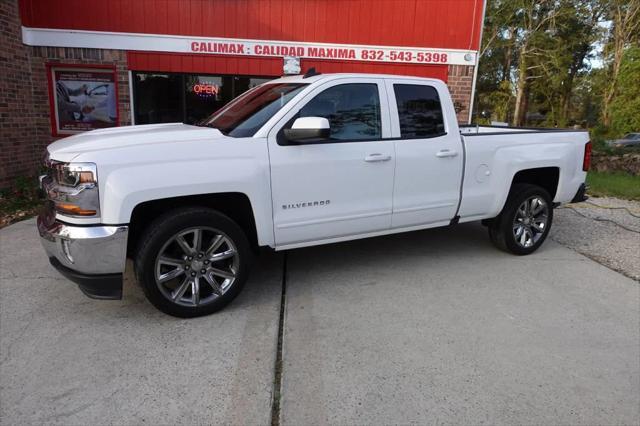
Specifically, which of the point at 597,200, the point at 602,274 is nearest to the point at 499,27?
the point at 597,200

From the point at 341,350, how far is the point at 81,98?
8528mm

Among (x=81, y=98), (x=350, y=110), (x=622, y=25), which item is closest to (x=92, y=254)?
(x=350, y=110)

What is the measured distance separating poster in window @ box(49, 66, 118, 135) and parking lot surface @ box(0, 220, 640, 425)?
5.35m

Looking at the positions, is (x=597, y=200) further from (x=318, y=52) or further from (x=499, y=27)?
(x=499, y=27)

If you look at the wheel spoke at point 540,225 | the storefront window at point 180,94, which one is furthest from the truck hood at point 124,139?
the storefront window at point 180,94

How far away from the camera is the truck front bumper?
3.17m

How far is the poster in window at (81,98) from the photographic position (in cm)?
912

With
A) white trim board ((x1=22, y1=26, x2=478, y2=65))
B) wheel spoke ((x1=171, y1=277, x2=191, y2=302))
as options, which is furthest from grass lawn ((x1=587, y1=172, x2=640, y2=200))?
wheel spoke ((x1=171, y1=277, x2=191, y2=302))

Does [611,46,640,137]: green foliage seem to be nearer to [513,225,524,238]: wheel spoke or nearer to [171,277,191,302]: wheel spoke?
A: [513,225,524,238]: wheel spoke

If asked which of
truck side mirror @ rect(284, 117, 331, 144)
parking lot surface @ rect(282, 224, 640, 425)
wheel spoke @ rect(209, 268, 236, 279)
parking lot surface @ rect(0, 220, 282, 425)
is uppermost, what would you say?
truck side mirror @ rect(284, 117, 331, 144)

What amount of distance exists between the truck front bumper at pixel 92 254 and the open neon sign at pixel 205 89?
6664 mm

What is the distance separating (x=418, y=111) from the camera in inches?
179

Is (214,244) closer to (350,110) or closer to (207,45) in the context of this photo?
(350,110)

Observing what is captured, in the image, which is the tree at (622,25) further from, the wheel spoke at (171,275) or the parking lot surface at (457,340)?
the wheel spoke at (171,275)
